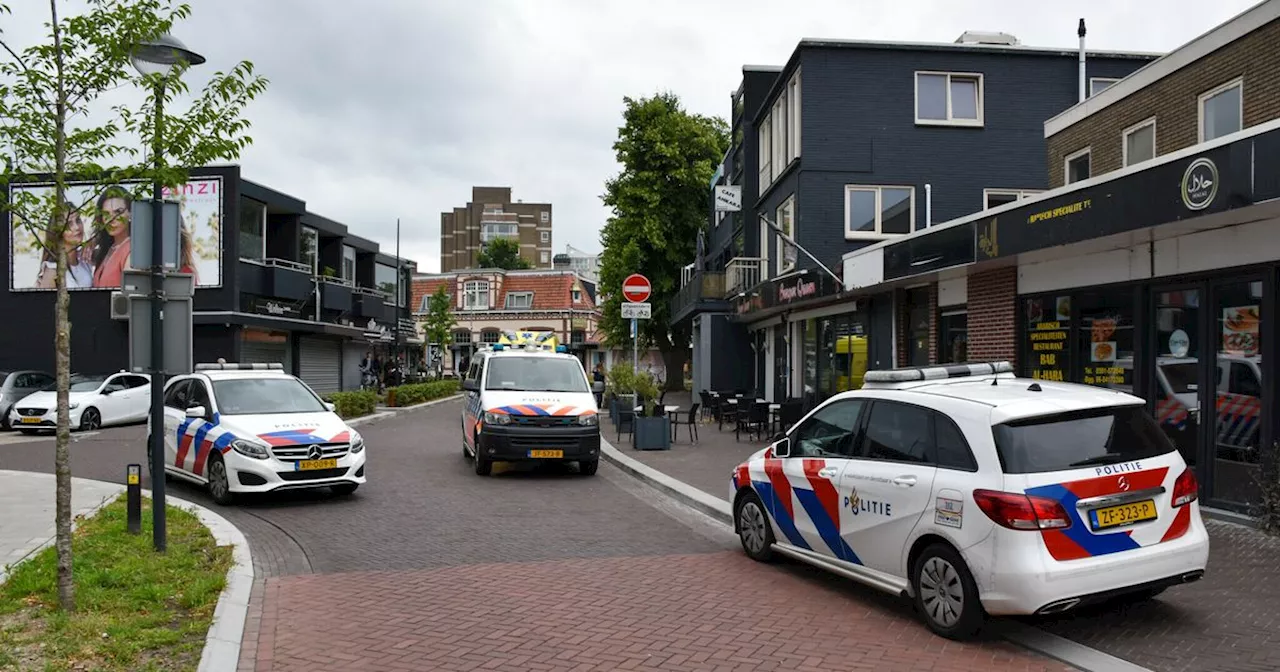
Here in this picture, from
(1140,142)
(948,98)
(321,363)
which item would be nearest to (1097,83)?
(948,98)

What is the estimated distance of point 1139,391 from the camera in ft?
33.3

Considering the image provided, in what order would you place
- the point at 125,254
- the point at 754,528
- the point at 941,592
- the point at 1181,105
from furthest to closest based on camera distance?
the point at 125,254 < the point at 1181,105 < the point at 754,528 < the point at 941,592

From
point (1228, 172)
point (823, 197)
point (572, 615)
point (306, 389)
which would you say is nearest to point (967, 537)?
point (572, 615)

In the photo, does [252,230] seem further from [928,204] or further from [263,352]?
[928,204]

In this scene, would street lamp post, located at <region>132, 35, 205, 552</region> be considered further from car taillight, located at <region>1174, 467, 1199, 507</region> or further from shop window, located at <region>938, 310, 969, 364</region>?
shop window, located at <region>938, 310, 969, 364</region>

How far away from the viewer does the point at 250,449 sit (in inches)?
421

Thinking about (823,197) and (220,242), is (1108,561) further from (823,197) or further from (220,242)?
(220,242)

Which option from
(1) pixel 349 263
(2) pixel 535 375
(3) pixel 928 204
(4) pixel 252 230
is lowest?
(2) pixel 535 375

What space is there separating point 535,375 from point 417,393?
70.7 feet

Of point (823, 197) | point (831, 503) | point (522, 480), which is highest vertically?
point (823, 197)

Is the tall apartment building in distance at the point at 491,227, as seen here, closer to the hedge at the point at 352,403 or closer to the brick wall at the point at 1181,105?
the hedge at the point at 352,403

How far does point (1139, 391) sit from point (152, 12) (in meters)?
10.1

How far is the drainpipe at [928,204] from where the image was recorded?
21594mm

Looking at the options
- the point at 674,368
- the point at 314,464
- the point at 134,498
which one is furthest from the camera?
the point at 674,368
